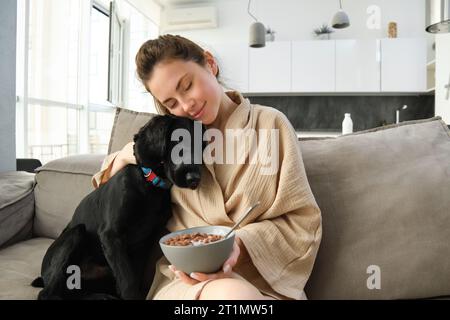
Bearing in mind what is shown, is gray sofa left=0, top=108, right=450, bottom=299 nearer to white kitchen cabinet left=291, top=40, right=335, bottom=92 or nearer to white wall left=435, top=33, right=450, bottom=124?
white wall left=435, top=33, right=450, bottom=124

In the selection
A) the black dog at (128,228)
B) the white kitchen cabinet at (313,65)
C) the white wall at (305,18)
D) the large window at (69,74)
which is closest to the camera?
the black dog at (128,228)

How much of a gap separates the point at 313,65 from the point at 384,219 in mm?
4554

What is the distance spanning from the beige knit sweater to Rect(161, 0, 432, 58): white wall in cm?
504

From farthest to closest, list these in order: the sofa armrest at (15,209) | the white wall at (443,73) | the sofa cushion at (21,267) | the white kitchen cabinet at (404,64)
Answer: the white kitchen cabinet at (404,64)
the white wall at (443,73)
the sofa armrest at (15,209)
the sofa cushion at (21,267)

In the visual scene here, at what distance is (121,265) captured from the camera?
3.38ft

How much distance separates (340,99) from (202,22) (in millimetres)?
2520

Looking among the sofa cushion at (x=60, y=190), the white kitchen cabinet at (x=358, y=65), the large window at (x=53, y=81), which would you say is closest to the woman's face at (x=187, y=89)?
the sofa cushion at (x=60, y=190)

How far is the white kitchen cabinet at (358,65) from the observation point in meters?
5.13

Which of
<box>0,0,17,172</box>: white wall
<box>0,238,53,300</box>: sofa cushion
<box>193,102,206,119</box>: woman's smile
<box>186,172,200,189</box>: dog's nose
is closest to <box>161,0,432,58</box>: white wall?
<box>0,0,17,172</box>: white wall

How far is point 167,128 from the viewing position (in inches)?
41.2

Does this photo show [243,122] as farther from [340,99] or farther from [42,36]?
[340,99]

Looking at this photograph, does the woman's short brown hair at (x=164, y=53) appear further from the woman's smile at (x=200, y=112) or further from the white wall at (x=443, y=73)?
the white wall at (x=443, y=73)

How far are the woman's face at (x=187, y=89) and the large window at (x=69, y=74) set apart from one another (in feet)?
5.67
